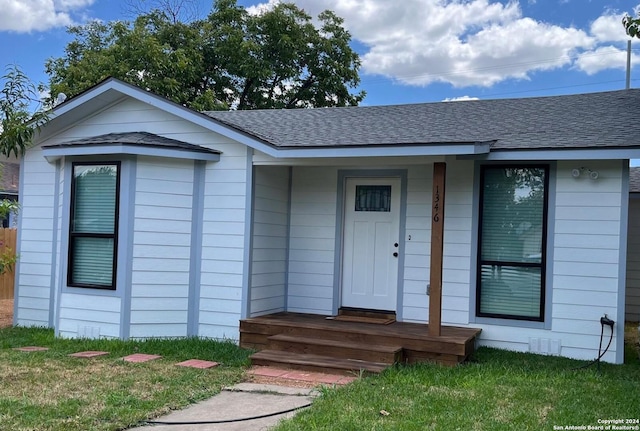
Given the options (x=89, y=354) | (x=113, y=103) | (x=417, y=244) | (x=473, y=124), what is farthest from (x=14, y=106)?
(x=473, y=124)

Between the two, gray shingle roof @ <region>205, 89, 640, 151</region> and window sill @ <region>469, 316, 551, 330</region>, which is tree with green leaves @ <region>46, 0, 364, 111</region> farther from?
window sill @ <region>469, 316, 551, 330</region>

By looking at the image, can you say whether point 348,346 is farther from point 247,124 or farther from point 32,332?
point 32,332

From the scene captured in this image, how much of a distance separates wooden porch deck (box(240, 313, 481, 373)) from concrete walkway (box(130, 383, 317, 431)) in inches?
29.9

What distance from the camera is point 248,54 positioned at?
2025 cm

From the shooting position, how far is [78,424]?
4105 mm

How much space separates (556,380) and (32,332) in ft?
22.0

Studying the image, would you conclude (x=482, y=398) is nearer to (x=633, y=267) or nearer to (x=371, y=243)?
(x=371, y=243)

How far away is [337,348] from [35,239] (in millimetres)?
5105

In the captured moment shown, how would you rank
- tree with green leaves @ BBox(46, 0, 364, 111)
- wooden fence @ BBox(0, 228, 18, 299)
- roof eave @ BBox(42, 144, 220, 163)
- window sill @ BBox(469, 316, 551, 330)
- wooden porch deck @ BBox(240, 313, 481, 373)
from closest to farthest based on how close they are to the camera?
wooden porch deck @ BBox(240, 313, 481, 373) < window sill @ BBox(469, 316, 551, 330) < roof eave @ BBox(42, 144, 220, 163) < wooden fence @ BBox(0, 228, 18, 299) < tree with green leaves @ BBox(46, 0, 364, 111)

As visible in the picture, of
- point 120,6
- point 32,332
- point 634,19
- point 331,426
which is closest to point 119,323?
point 32,332

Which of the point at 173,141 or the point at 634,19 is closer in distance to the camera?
the point at 634,19

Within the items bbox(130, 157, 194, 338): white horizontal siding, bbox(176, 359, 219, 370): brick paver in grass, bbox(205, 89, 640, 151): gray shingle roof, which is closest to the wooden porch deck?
bbox(176, 359, 219, 370): brick paver in grass

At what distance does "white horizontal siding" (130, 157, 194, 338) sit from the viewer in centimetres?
724

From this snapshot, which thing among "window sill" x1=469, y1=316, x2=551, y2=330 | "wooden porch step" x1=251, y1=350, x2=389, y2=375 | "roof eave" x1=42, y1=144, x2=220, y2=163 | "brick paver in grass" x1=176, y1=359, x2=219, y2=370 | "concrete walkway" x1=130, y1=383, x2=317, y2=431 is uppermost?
"roof eave" x1=42, y1=144, x2=220, y2=163
